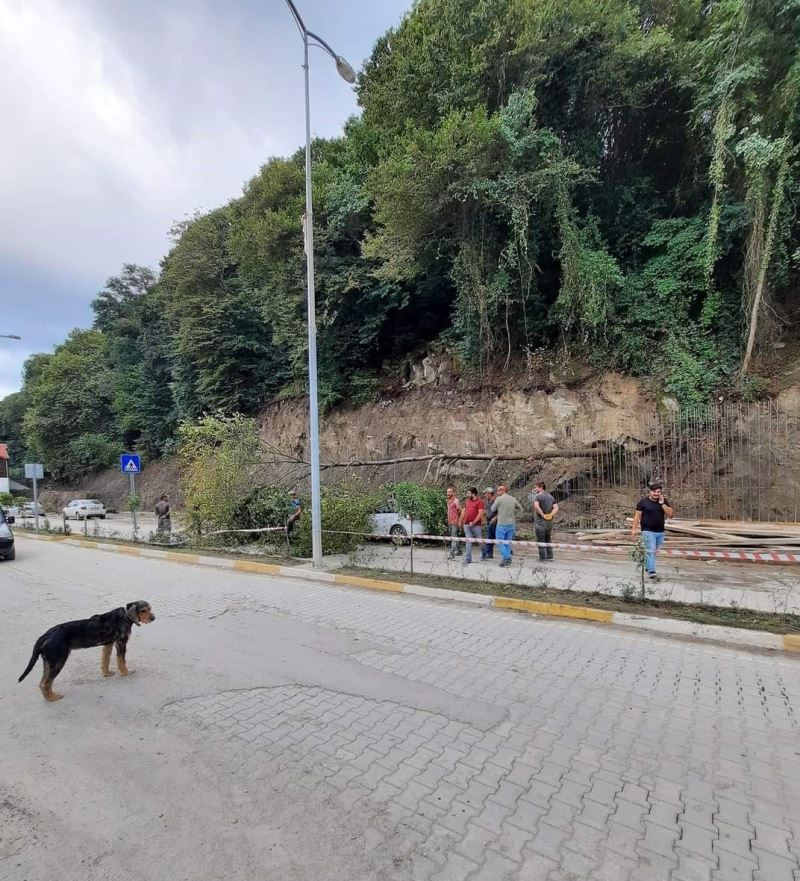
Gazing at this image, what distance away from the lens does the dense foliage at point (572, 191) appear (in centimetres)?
1324

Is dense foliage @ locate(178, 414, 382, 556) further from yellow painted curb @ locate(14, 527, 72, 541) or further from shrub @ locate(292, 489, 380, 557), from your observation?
yellow painted curb @ locate(14, 527, 72, 541)

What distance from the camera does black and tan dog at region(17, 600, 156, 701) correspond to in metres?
4.27

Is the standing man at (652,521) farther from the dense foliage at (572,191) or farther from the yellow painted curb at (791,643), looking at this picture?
the dense foliage at (572,191)

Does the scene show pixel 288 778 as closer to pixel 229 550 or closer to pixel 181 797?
pixel 181 797

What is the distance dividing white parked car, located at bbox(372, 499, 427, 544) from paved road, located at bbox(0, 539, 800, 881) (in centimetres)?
Result: 868

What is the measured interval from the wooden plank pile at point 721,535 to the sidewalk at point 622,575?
0.74m

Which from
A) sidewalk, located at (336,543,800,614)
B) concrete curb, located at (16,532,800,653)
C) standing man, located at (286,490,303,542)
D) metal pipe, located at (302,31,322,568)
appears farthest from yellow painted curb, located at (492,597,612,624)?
standing man, located at (286,490,303,542)

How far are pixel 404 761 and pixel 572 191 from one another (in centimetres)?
1763

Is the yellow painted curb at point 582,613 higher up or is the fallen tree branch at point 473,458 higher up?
the fallen tree branch at point 473,458

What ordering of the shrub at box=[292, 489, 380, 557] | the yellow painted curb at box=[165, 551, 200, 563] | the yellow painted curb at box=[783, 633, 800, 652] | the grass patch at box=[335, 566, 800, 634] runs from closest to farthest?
1. the yellow painted curb at box=[783, 633, 800, 652]
2. the grass patch at box=[335, 566, 800, 634]
3. the shrub at box=[292, 489, 380, 557]
4. the yellow painted curb at box=[165, 551, 200, 563]

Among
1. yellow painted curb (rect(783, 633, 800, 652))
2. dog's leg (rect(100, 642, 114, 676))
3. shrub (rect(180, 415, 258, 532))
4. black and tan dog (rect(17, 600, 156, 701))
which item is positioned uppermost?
shrub (rect(180, 415, 258, 532))

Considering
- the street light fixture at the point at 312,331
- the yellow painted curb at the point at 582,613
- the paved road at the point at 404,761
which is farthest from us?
the street light fixture at the point at 312,331

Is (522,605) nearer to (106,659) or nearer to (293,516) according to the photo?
(106,659)

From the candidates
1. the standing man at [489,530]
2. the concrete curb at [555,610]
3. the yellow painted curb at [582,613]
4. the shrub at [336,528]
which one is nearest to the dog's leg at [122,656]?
the concrete curb at [555,610]
